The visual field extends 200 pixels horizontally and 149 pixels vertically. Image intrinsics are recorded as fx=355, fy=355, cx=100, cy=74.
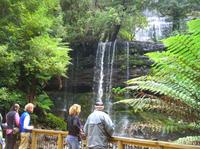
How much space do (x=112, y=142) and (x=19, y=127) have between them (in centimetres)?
322

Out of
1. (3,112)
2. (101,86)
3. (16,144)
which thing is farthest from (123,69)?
(16,144)

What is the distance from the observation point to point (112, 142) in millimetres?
5551

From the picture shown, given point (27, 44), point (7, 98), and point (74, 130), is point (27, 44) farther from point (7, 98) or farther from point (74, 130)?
point (74, 130)

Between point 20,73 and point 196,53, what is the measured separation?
41.6 ft

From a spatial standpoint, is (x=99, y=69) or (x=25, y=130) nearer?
(x=25, y=130)

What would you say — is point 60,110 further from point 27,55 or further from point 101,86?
point 27,55

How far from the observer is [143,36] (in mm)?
28531

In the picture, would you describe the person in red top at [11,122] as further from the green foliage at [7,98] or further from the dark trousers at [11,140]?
the green foliage at [7,98]

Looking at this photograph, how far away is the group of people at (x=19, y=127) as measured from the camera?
7746 mm

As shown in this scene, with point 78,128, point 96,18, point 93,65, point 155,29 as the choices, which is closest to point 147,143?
point 78,128

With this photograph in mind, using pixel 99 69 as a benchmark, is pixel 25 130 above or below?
below

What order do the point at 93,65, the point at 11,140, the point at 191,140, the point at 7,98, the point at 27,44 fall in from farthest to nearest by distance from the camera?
the point at 93,65 < the point at 27,44 < the point at 7,98 < the point at 11,140 < the point at 191,140

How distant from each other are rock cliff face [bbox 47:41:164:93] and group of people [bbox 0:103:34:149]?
1305cm

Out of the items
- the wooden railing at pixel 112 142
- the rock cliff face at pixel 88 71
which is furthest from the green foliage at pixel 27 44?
the rock cliff face at pixel 88 71
